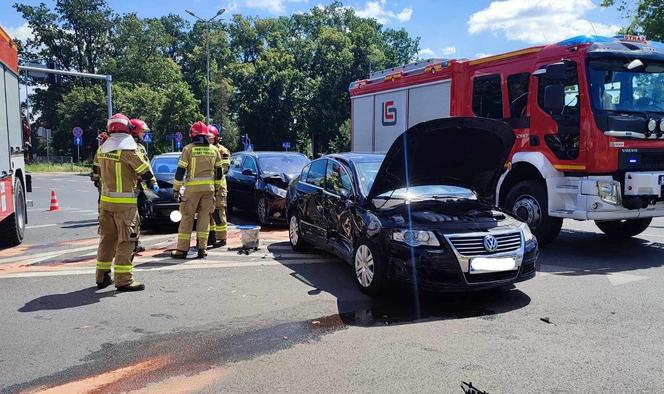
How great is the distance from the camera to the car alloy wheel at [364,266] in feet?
18.6

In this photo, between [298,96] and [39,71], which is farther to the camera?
[298,96]

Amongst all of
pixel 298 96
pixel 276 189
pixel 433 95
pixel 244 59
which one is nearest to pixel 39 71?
pixel 276 189

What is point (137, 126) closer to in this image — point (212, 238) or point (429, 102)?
point (212, 238)

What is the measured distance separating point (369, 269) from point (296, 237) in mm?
2684

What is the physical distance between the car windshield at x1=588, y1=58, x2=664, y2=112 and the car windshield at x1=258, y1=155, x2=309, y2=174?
581 cm

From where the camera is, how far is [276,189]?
1052 centimetres

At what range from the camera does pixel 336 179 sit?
7.15m

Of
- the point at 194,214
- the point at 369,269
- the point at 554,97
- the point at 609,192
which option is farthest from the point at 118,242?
the point at 609,192

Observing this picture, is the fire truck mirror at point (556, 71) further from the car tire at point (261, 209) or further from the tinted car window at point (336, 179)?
the car tire at point (261, 209)

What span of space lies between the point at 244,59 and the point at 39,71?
161 ft

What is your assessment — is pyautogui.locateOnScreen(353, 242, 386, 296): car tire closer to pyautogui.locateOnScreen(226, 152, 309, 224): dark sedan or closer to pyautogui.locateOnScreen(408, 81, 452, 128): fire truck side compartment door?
pyautogui.locateOnScreen(226, 152, 309, 224): dark sedan

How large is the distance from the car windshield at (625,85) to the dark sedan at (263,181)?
550 centimetres

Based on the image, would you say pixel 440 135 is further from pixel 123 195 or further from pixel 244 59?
pixel 244 59

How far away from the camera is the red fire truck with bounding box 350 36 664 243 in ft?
24.6
